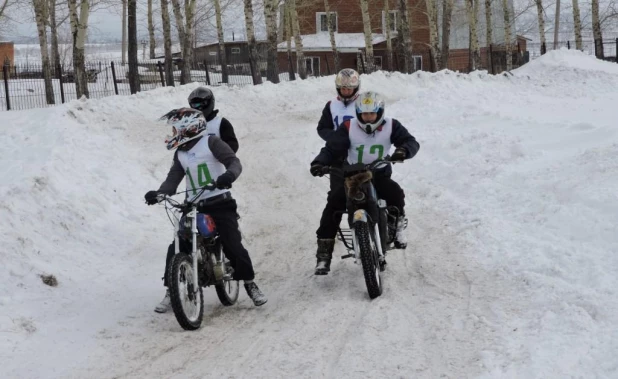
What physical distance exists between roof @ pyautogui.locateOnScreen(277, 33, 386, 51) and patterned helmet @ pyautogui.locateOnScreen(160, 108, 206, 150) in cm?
4955

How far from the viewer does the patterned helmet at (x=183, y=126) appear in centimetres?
709

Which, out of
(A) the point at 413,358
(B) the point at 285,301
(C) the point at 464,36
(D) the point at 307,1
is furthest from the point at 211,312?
(C) the point at 464,36

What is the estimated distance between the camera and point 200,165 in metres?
7.22

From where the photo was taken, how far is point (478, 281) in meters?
7.48

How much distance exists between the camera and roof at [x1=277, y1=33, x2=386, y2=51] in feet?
186

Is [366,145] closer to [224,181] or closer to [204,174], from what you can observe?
[204,174]

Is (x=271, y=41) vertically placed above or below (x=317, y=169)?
above

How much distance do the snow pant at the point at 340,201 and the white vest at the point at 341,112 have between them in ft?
3.64

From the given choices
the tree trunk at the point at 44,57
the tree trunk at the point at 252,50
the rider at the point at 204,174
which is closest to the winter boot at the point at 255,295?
the rider at the point at 204,174

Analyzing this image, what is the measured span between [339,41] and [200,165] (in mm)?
52404

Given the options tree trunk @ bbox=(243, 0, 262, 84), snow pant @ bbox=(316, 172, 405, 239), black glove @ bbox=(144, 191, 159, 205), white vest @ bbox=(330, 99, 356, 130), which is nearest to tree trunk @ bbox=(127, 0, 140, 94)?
tree trunk @ bbox=(243, 0, 262, 84)

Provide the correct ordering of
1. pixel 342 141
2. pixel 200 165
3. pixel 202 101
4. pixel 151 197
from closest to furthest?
pixel 151 197 < pixel 200 165 < pixel 342 141 < pixel 202 101

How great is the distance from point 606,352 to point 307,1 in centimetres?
4859

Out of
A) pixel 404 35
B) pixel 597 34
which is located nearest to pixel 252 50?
pixel 404 35
